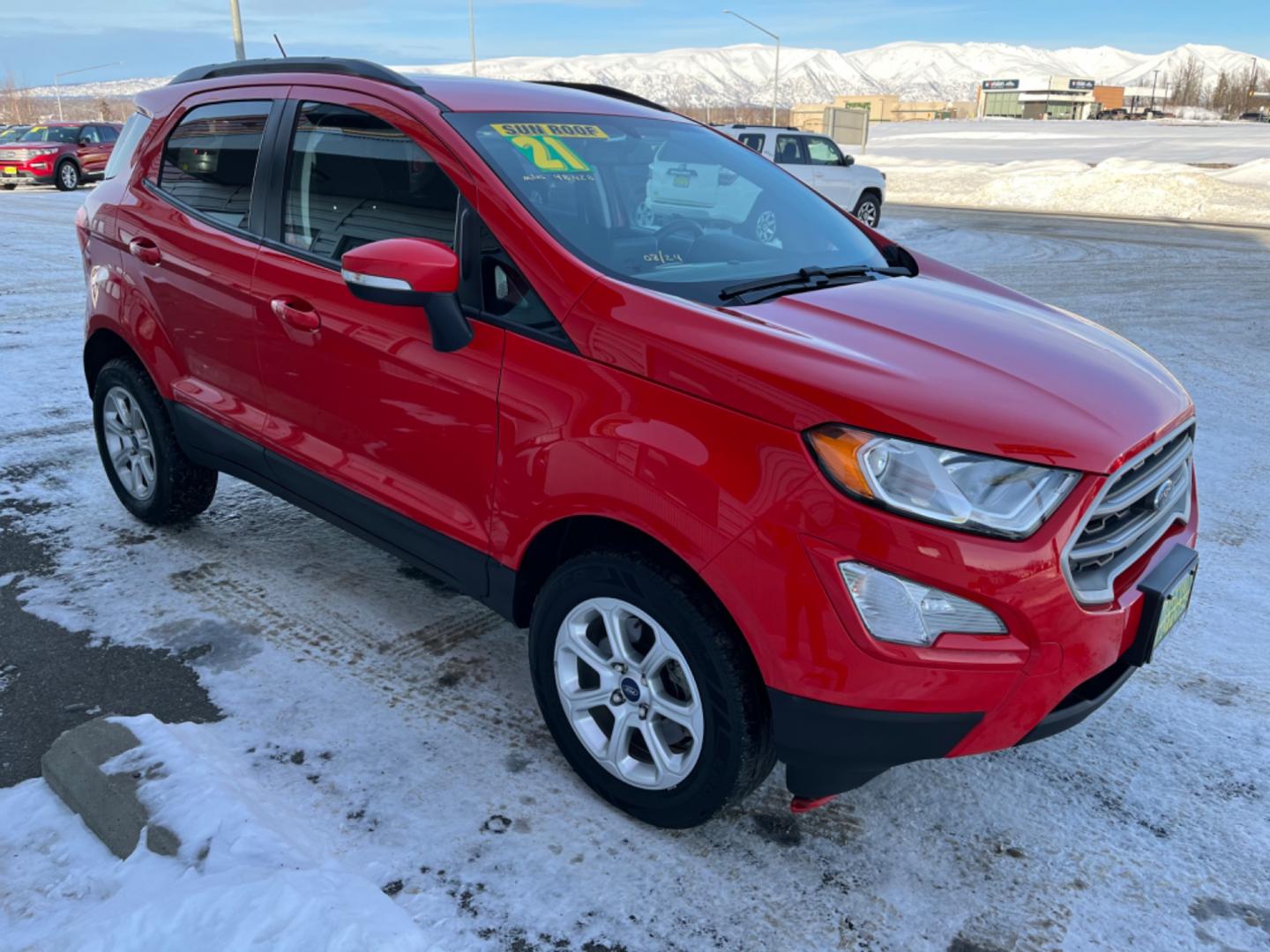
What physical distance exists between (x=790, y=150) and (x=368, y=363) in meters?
15.5

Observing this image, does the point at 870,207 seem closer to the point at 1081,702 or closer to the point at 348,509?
the point at 348,509

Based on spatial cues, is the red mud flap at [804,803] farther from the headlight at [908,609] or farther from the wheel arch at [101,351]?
the wheel arch at [101,351]

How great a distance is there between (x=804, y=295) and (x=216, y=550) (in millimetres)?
Answer: 2751

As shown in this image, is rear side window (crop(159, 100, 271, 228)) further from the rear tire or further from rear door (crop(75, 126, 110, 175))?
rear door (crop(75, 126, 110, 175))

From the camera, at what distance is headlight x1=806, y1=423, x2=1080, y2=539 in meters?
2.02

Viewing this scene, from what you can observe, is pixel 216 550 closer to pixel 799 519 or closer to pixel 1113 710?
pixel 799 519

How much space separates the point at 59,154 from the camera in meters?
22.7

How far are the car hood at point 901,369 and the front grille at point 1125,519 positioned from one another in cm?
8

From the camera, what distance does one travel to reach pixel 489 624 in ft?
11.8

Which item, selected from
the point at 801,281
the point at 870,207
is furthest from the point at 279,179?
the point at 870,207

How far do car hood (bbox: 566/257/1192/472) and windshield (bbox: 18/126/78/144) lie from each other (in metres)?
25.6

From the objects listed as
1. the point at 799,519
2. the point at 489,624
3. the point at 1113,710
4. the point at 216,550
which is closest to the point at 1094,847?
the point at 1113,710

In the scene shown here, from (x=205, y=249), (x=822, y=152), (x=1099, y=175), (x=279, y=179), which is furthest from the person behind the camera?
(x=1099, y=175)

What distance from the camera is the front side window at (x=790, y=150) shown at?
1703cm
